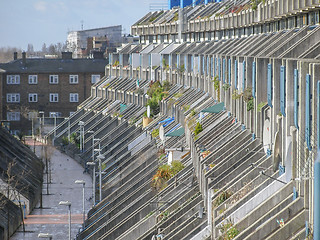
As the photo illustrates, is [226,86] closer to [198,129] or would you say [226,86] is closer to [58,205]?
[198,129]

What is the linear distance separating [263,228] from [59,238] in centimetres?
2819

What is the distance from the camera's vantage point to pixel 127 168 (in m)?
60.2

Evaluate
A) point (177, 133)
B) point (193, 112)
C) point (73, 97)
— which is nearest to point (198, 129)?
point (193, 112)

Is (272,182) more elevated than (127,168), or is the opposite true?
(272,182)

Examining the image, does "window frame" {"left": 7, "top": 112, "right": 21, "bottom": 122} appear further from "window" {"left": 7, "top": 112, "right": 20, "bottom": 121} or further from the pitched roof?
the pitched roof

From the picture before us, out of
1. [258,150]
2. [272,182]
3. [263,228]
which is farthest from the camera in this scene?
[258,150]

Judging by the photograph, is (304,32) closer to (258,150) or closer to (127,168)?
(258,150)

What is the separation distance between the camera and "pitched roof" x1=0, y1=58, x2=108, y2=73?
11662 cm

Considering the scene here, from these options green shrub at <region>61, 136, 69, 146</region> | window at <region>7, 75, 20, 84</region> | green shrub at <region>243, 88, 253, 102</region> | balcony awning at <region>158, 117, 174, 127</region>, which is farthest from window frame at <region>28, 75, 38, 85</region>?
green shrub at <region>243, 88, 253, 102</region>

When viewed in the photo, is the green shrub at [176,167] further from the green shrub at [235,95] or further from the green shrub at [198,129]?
the green shrub at [235,95]

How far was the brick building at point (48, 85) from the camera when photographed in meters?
115

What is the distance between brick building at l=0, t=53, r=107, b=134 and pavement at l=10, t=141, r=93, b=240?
3268 centimetres

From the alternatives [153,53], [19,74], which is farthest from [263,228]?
[19,74]

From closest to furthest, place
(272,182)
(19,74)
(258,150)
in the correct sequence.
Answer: (272,182)
(258,150)
(19,74)
